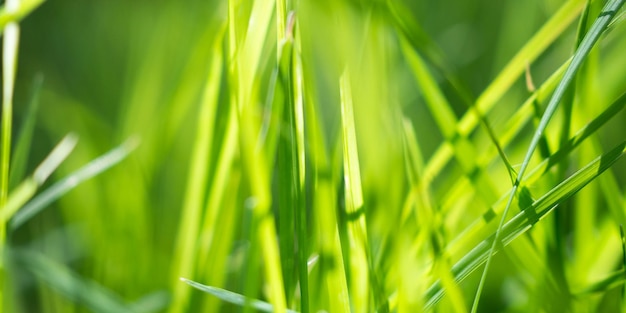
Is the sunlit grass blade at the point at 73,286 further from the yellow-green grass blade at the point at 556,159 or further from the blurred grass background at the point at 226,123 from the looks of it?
the yellow-green grass blade at the point at 556,159

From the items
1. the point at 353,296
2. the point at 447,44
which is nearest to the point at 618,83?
the point at 353,296

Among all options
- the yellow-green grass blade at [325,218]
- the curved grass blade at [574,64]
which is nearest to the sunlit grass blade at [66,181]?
the yellow-green grass blade at [325,218]

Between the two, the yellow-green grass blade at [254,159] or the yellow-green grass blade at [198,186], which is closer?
the yellow-green grass blade at [254,159]

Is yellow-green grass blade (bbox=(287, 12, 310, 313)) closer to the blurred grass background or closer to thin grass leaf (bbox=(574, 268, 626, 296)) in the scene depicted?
the blurred grass background

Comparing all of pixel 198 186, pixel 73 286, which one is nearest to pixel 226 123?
pixel 198 186

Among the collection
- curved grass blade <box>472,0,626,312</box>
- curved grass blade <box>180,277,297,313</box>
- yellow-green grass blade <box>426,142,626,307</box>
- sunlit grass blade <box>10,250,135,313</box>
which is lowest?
yellow-green grass blade <box>426,142,626,307</box>

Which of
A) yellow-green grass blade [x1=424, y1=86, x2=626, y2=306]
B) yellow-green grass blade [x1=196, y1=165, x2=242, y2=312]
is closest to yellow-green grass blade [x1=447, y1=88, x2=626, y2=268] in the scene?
yellow-green grass blade [x1=424, y1=86, x2=626, y2=306]
